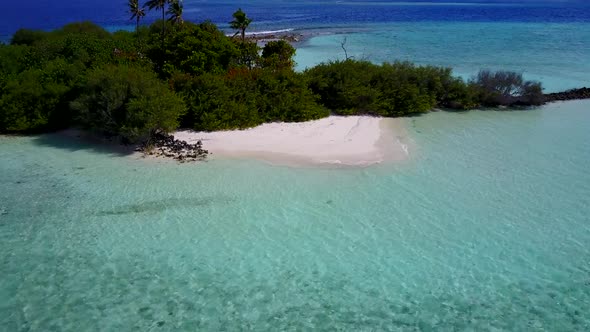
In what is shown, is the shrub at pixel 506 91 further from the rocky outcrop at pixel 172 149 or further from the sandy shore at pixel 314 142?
the rocky outcrop at pixel 172 149

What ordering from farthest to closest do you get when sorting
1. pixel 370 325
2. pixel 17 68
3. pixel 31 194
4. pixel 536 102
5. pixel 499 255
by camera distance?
pixel 536 102 < pixel 17 68 < pixel 31 194 < pixel 499 255 < pixel 370 325

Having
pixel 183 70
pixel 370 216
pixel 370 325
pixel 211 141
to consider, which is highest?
pixel 183 70

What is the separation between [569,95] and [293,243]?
25272 mm

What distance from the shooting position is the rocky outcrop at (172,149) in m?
19.4

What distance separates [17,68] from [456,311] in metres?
25.2

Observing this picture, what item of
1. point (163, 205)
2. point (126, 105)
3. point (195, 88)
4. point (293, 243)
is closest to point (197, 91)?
point (195, 88)

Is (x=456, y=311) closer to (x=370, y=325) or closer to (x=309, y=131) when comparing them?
(x=370, y=325)

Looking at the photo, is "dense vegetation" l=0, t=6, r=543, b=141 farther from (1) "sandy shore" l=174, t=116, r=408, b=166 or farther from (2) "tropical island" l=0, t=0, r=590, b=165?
(1) "sandy shore" l=174, t=116, r=408, b=166

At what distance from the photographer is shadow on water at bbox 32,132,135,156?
20328 mm

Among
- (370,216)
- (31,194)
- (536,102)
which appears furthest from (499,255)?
(536,102)

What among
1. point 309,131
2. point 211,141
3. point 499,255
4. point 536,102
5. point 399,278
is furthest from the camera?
point 536,102

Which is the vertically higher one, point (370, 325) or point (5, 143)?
point (5, 143)

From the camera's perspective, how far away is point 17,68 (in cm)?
2575

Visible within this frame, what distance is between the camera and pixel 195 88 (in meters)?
22.7
